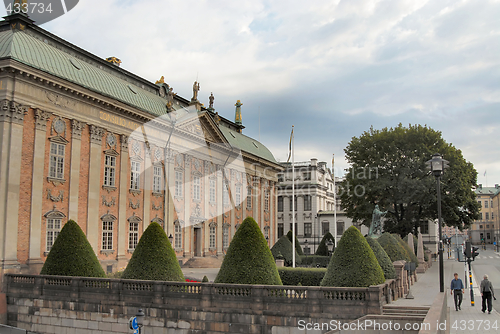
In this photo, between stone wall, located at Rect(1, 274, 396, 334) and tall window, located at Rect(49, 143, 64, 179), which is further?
tall window, located at Rect(49, 143, 64, 179)

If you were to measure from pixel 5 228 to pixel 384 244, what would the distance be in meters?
24.1

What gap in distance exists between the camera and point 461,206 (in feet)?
167

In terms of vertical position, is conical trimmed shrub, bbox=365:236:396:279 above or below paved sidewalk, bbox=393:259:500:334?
above

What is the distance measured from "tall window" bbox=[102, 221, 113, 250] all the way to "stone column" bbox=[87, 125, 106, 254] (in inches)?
30.8

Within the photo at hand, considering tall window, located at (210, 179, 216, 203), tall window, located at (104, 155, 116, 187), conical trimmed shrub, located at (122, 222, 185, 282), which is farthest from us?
tall window, located at (210, 179, 216, 203)

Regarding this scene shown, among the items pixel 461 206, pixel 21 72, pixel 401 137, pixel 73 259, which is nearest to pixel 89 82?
pixel 21 72

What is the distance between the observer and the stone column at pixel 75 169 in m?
29.5

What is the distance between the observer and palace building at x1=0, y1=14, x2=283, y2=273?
26341 mm

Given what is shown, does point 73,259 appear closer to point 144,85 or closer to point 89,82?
point 89,82

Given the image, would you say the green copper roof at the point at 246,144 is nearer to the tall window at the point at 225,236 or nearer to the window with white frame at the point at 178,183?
the tall window at the point at 225,236

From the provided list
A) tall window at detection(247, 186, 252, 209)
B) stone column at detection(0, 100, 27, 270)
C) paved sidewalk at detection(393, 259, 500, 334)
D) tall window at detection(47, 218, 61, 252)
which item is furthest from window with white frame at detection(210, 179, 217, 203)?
paved sidewalk at detection(393, 259, 500, 334)

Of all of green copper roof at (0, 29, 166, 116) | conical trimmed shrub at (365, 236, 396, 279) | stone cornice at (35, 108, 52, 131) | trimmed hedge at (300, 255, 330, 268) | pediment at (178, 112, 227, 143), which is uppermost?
green copper roof at (0, 29, 166, 116)

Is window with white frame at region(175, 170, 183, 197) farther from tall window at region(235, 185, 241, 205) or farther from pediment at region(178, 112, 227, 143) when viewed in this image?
tall window at region(235, 185, 241, 205)

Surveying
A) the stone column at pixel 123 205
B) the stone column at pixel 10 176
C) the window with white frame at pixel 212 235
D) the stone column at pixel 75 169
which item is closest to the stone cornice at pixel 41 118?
the stone column at pixel 10 176
